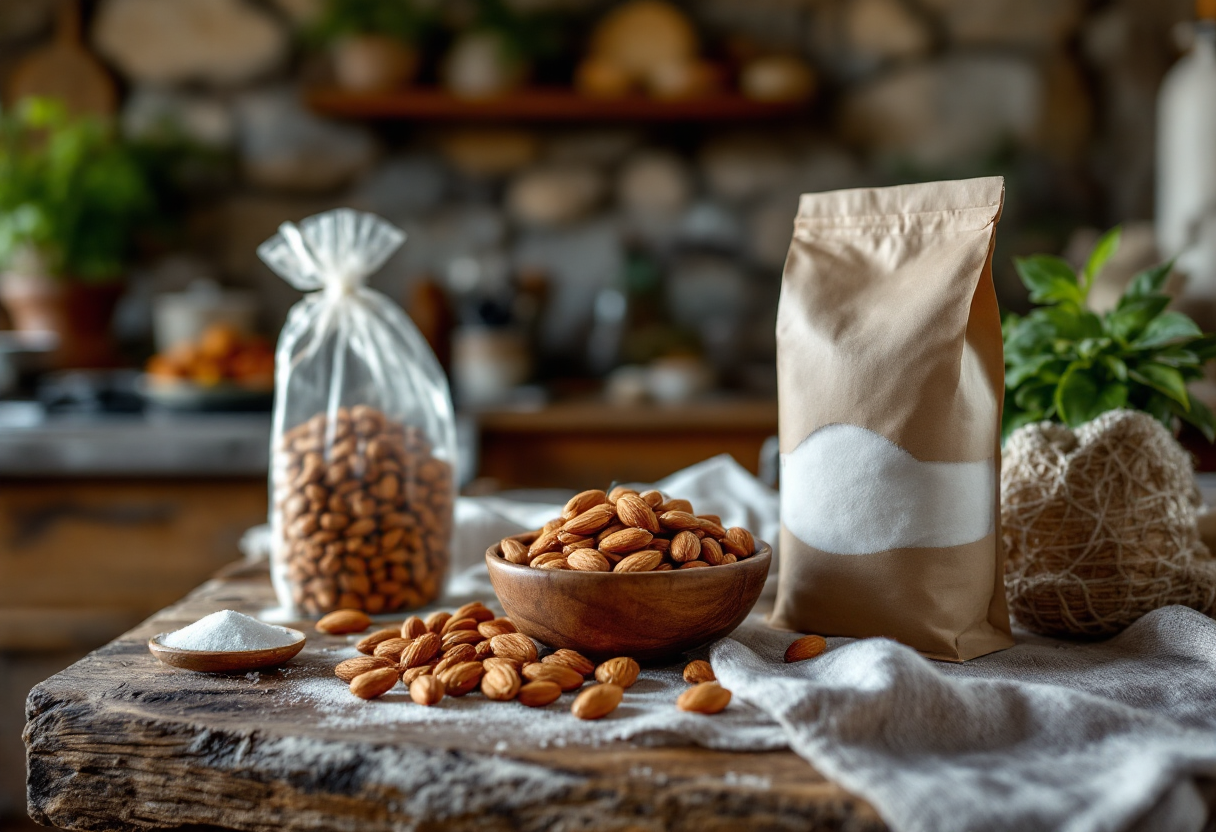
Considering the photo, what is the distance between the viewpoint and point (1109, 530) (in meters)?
0.74

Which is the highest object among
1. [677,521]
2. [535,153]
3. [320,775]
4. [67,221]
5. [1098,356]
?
[535,153]

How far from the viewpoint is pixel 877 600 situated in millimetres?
707

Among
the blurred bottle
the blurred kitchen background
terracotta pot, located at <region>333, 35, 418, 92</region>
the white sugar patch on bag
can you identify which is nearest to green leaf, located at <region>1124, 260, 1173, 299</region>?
the white sugar patch on bag

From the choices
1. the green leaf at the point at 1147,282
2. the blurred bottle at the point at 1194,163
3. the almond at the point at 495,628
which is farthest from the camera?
the blurred bottle at the point at 1194,163

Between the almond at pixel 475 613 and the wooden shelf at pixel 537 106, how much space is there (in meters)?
1.90

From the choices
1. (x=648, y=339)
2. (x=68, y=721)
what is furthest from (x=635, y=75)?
(x=68, y=721)

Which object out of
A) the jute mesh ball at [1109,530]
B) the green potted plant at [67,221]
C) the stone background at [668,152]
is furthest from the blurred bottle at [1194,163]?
the green potted plant at [67,221]

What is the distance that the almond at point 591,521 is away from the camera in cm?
69

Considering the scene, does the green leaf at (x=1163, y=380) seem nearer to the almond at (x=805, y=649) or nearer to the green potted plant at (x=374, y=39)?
the almond at (x=805, y=649)

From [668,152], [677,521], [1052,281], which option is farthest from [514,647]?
[668,152]

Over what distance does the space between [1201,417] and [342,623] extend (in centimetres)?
68

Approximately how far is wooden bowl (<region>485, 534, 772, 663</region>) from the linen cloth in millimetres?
23

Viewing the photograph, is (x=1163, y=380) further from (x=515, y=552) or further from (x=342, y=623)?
(x=342, y=623)

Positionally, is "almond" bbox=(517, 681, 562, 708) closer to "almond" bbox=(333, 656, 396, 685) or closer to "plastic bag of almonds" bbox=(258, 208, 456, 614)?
"almond" bbox=(333, 656, 396, 685)
